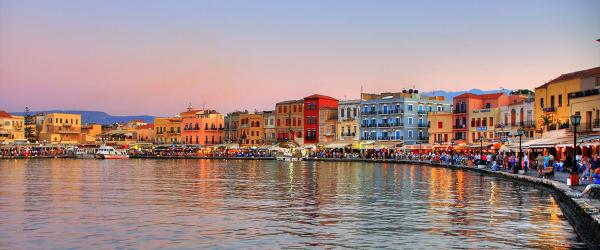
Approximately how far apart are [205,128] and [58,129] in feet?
125

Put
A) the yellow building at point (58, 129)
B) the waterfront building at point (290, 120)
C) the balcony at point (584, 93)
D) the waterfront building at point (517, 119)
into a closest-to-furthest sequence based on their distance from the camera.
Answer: the balcony at point (584, 93) → the waterfront building at point (517, 119) → the waterfront building at point (290, 120) → the yellow building at point (58, 129)

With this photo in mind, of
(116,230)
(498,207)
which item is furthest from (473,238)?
(116,230)

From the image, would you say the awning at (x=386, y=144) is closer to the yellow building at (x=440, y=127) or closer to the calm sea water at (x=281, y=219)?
the yellow building at (x=440, y=127)

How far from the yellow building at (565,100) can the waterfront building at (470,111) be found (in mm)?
21010

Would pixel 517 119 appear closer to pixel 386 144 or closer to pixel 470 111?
pixel 470 111

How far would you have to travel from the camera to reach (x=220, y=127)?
13225 centimetres

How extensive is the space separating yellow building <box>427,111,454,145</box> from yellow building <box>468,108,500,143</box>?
477cm

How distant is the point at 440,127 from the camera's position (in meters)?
93.7

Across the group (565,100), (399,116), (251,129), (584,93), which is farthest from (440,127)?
(584,93)

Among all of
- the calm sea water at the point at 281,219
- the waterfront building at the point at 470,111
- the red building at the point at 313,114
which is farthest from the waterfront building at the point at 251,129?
the calm sea water at the point at 281,219

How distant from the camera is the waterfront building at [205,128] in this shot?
433 feet

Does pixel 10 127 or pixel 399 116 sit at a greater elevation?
pixel 399 116

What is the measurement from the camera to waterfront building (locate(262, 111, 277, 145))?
11900 cm

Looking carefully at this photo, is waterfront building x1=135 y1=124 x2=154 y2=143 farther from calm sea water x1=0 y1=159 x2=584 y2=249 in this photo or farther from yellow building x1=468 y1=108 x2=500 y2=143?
calm sea water x1=0 y1=159 x2=584 y2=249
